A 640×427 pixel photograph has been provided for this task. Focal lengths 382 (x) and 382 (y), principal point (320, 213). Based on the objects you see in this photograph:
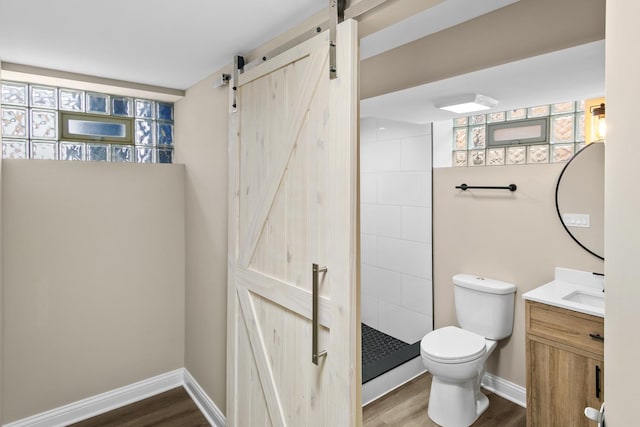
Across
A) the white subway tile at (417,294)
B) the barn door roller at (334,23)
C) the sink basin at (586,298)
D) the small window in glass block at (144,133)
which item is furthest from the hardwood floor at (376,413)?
the barn door roller at (334,23)

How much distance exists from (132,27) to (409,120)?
80.2 inches

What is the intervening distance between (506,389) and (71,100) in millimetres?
3703

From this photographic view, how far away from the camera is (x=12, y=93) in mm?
2469

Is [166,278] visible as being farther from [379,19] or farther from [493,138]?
[493,138]

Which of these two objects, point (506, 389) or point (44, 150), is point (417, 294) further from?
point (44, 150)

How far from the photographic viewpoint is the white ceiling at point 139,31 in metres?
1.56

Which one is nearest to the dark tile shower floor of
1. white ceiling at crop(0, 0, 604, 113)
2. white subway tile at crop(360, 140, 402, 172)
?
white subway tile at crop(360, 140, 402, 172)

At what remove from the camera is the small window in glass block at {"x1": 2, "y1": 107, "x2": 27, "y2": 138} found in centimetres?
245

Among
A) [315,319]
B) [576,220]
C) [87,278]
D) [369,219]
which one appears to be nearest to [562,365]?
[576,220]

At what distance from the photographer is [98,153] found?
2.79 meters

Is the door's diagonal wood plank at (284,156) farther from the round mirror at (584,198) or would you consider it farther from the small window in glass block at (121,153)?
the round mirror at (584,198)

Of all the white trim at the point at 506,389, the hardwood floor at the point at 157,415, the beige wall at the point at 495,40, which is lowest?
the hardwood floor at the point at 157,415

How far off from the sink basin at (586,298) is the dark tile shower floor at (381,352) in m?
1.27

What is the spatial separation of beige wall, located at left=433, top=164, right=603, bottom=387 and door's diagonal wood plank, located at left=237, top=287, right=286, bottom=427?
5.73 ft
